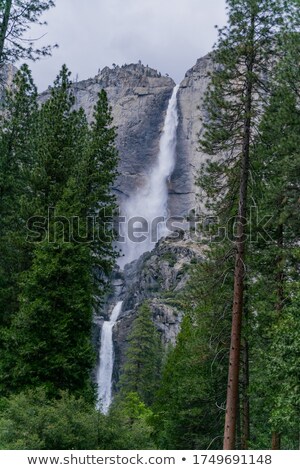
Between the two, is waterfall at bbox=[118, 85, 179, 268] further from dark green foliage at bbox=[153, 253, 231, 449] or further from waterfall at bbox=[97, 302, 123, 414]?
dark green foliage at bbox=[153, 253, 231, 449]

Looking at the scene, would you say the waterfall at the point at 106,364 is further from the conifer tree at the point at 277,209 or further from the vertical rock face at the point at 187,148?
the conifer tree at the point at 277,209

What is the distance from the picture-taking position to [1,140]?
1969cm

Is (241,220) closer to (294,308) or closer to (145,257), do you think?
(294,308)

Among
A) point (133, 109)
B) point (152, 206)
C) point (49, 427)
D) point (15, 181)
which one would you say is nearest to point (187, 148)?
point (152, 206)

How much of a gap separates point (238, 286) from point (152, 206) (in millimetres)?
88905

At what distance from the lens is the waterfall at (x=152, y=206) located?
95875 millimetres

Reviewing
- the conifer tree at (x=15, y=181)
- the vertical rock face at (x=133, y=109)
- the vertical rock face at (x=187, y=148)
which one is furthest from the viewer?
the vertical rock face at (x=133, y=109)

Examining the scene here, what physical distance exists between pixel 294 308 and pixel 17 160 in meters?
14.2

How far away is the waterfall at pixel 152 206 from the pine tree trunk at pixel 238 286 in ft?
263

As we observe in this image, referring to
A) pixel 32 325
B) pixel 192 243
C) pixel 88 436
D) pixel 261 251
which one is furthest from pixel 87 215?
pixel 192 243

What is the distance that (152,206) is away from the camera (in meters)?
100

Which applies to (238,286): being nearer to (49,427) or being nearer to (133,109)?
(49,427)

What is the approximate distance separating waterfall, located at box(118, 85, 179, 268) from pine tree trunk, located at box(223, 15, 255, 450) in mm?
80057

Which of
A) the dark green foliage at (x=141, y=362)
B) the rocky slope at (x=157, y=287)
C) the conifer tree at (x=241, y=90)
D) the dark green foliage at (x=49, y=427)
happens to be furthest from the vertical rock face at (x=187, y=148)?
the dark green foliage at (x=49, y=427)
